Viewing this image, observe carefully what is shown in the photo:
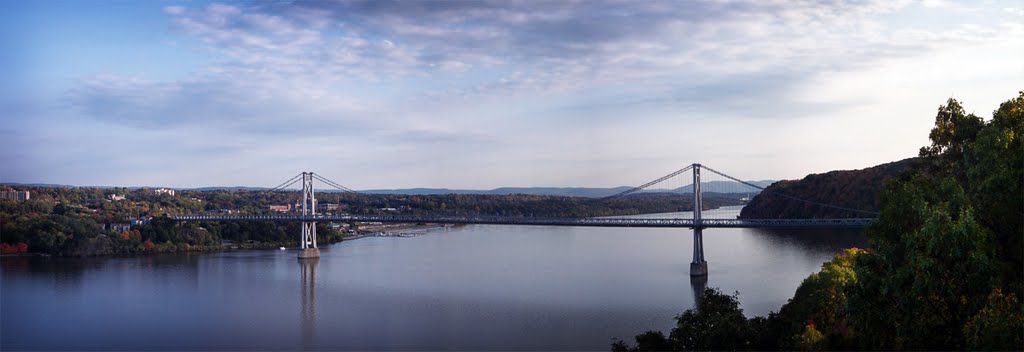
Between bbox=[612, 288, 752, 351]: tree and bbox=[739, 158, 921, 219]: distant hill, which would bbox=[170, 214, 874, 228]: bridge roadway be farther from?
bbox=[612, 288, 752, 351]: tree

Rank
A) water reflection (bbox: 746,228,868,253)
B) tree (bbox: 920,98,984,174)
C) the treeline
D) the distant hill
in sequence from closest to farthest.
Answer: the treeline, tree (bbox: 920,98,984,174), water reflection (bbox: 746,228,868,253), the distant hill

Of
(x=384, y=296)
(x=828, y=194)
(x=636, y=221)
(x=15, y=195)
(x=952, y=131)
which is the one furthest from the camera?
(x=828, y=194)

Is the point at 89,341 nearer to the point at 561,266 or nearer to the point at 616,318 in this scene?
the point at 616,318

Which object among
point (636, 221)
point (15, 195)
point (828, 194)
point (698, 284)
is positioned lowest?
point (698, 284)

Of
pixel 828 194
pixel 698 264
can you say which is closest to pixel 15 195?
pixel 698 264

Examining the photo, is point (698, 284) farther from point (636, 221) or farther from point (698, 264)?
point (636, 221)

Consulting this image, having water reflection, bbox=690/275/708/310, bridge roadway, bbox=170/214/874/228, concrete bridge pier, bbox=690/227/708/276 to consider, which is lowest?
water reflection, bbox=690/275/708/310

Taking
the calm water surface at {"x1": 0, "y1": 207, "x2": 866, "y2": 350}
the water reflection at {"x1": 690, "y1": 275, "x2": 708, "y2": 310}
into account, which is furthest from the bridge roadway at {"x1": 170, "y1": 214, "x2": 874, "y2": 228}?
the water reflection at {"x1": 690, "y1": 275, "x2": 708, "y2": 310}
